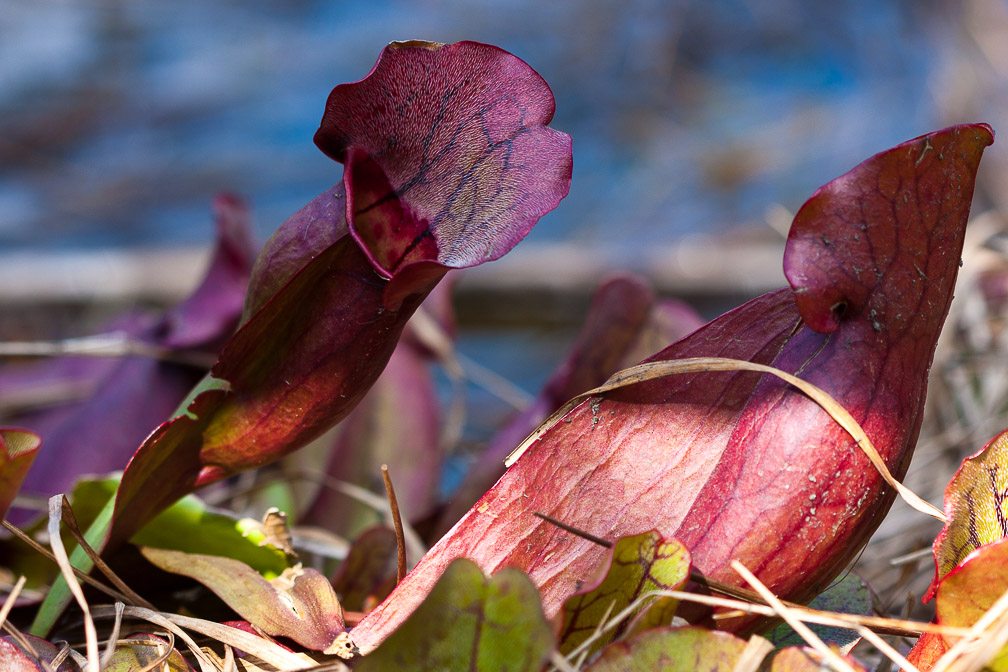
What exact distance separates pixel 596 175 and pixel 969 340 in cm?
234

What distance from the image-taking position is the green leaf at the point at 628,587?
24 centimetres

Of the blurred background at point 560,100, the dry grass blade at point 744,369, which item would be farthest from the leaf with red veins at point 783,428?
the blurred background at point 560,100

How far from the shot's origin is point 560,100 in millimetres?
3180

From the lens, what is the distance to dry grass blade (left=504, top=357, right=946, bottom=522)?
254mm

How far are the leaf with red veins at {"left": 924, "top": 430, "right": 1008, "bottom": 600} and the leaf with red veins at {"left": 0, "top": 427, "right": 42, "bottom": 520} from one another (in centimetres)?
31

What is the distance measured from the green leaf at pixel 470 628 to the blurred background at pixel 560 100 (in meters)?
1.79

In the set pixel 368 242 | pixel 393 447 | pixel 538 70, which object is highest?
pixel 538 70

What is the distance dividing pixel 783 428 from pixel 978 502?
0.23 feet

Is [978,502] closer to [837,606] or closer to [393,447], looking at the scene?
[837,606]

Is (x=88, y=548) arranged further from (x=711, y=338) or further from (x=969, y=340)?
(x=969, y=340)

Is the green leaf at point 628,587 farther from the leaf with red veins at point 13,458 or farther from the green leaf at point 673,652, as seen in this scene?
the leaf with red veins at point 13,458

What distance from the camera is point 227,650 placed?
0.91 ft

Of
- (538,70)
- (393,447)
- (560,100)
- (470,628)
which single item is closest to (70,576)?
(470,628)

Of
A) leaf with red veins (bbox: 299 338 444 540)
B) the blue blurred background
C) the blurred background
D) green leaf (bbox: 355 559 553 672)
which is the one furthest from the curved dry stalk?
the blue blurred background
